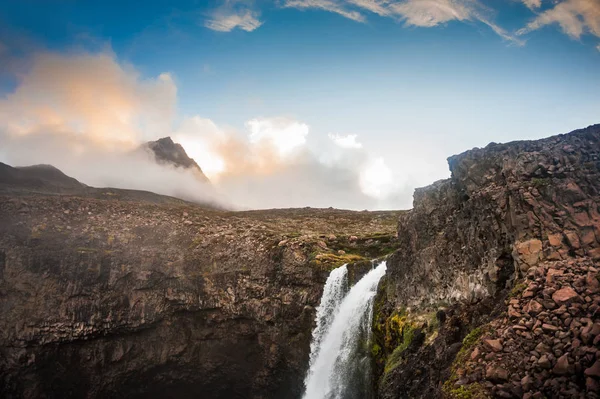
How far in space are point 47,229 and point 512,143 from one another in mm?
46007

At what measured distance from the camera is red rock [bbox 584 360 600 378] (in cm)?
966

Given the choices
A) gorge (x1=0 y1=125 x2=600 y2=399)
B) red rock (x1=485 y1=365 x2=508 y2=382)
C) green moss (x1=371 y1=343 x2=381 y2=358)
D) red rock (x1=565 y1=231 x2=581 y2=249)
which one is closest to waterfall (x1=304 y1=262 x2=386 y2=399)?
gorge (x1=0 y1=125 x2=600 y2=399)

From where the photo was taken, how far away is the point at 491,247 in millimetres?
18781

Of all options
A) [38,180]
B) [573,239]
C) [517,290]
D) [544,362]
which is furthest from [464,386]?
[38,180]

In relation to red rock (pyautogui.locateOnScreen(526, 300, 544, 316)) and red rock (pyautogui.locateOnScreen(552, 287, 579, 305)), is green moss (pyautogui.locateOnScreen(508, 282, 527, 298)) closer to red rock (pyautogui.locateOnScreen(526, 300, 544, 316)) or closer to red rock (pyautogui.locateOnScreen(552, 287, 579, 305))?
red rock (pyautogui.locateOnScreen(526, 300, 544, 316))

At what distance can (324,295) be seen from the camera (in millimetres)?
35688

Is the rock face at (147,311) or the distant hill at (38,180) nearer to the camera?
the rock face at (147,311)

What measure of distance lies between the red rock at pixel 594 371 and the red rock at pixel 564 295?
99.6 inches

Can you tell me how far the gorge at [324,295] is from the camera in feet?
42.3

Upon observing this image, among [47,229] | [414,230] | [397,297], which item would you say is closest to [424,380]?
[397,297]

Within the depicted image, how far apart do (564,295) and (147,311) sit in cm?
3786

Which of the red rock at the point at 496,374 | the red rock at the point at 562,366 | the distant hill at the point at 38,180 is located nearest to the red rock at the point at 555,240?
the red rock at the point at 562,366

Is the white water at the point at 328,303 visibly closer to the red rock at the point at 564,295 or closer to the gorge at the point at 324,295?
the gorge at the point at 324,295

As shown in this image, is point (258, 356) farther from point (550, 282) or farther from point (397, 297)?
point (550, 282)
